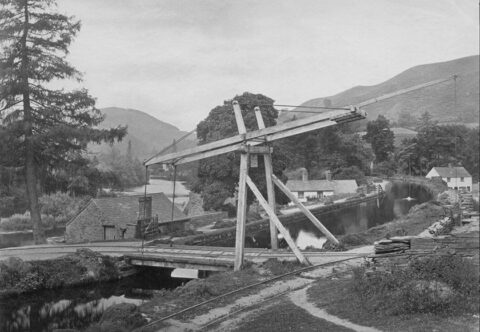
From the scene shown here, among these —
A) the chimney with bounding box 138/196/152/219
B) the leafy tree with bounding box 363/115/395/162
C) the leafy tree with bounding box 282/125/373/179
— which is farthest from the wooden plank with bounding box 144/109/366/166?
the leafy tree with bounding box 282/125/373/179

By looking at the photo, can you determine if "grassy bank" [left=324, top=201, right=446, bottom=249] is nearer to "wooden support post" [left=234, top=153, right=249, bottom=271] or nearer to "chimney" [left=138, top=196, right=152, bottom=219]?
"wooden support post" [left=234, top=153, right=249, bottom=271]

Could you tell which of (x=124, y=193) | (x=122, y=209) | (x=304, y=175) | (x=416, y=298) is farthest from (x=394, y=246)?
(x=304, y=175)

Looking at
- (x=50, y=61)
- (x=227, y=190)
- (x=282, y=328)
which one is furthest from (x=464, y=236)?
(x=227, y=190)

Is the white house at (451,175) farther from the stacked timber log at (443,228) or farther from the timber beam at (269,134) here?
the timber beam at (269,134)

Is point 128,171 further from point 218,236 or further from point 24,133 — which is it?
point 218,236

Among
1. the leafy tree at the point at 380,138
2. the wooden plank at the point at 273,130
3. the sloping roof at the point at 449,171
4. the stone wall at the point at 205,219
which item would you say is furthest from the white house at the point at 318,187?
the wooden plank at the point at 273,130

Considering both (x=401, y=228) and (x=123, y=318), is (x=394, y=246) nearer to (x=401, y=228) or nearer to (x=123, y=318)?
(x=123, y=318)
